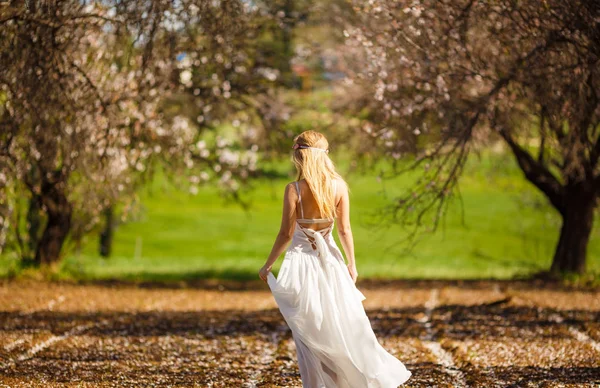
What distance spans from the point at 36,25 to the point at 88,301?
5.46 m

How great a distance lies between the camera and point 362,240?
1304 inches

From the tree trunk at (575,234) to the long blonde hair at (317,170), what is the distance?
1102 centimetres

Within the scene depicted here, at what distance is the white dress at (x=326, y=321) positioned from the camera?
5.58 m

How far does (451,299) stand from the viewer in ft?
43.0

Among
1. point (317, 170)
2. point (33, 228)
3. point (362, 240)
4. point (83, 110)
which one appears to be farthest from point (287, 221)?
point (362, 240)

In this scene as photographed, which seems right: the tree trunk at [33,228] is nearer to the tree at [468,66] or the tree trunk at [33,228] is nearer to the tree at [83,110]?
the tree at [83,110]

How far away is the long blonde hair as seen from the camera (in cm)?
554

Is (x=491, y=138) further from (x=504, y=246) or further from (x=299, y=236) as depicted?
(x=504, y=246)

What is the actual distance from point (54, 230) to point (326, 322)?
11550 millimetres

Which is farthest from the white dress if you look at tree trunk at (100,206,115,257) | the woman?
tree trunk at (100,206,115,257)

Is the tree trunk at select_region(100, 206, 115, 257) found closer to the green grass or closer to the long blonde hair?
the green grass

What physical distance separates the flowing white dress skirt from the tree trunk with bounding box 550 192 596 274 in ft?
35.5

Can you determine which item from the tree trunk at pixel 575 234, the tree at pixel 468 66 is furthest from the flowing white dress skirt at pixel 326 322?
the tree trunk at pixel 575 234

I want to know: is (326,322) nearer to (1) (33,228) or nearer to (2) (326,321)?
(2) (326,321)
